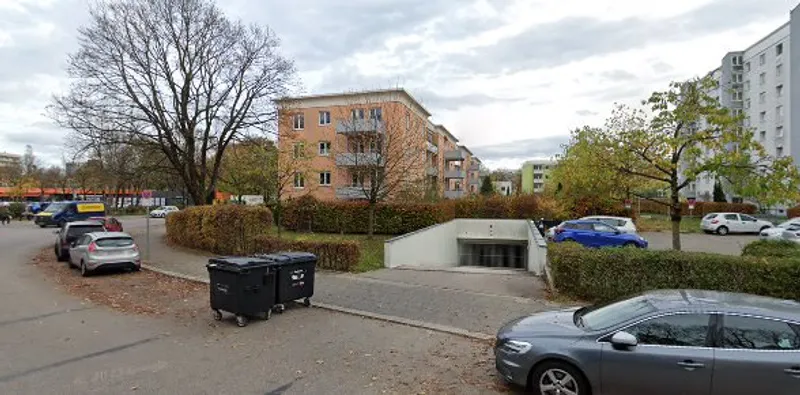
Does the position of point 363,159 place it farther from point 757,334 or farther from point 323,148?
point 323,148

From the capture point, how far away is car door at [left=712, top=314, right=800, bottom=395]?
4.03 meters

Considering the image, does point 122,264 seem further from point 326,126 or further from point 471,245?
point 326,126

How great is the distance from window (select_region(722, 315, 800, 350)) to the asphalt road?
2442 mm

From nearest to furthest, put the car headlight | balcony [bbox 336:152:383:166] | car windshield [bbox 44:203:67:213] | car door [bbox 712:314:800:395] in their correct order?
1. car door [bbox 712:314:800:395]
2. the car headlight
3. balcony [bbox 336:152:383:166]
4. car windshield [bbox 44:203:67:213]

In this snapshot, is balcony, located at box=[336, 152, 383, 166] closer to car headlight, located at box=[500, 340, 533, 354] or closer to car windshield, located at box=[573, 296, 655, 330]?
car windshield, located at box=[573, 296, 655, 330]

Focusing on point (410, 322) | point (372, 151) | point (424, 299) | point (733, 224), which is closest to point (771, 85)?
point (733, 224)

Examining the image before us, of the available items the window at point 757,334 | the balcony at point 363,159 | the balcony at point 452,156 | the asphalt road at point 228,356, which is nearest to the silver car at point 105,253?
the asphalt road at point 228,356

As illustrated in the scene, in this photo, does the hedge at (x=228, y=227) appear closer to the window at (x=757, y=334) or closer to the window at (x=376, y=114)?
the window at (x=376, y=114)

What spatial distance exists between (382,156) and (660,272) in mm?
14164

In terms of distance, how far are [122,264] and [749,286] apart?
51.9 ft

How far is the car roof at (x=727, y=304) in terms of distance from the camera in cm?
436

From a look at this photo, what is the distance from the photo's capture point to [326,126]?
44.2 meters

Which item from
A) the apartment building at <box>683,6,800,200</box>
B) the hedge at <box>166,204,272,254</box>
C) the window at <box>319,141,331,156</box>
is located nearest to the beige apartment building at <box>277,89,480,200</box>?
the hedge at <box>166,204,272,254</box>

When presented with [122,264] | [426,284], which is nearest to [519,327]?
[426,284]
